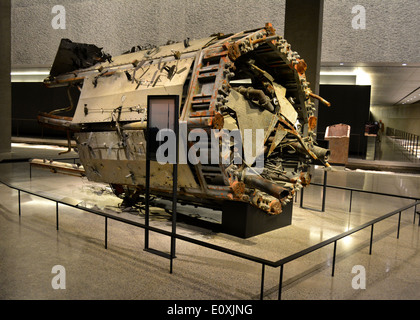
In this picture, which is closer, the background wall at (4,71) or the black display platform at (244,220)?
the black display platform at (244,220)

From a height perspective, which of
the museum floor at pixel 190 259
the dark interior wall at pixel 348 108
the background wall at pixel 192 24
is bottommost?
the museum floor at pixel 190 259

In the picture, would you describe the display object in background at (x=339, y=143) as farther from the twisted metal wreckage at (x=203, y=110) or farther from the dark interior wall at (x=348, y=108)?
the twisted metal wreckage at (x=203, y=110)

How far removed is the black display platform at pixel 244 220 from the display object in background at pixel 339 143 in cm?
752

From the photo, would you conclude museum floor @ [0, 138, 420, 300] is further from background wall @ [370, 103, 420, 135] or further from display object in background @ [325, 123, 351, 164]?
background wall @ [370, 103, 420, 135]

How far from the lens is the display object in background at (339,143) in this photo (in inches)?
504

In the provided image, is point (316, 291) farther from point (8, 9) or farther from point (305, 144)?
point (8, 9)

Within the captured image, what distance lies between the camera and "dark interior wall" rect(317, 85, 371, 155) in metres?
14.4

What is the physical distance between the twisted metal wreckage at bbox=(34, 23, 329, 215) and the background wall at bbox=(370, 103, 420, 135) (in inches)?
645

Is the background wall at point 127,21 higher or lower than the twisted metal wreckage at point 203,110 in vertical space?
higher

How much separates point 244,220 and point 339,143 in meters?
8.17

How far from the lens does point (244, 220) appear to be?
567 centimetres

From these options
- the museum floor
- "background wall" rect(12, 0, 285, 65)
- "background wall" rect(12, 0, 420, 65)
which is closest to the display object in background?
"background wall" rect(12, 0, 420, 65)

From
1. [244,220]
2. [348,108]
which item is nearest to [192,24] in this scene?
[348,108]

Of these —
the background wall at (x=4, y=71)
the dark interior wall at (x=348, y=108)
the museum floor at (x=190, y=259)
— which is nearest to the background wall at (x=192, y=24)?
the dark interior wall at (x=348, y=108)
